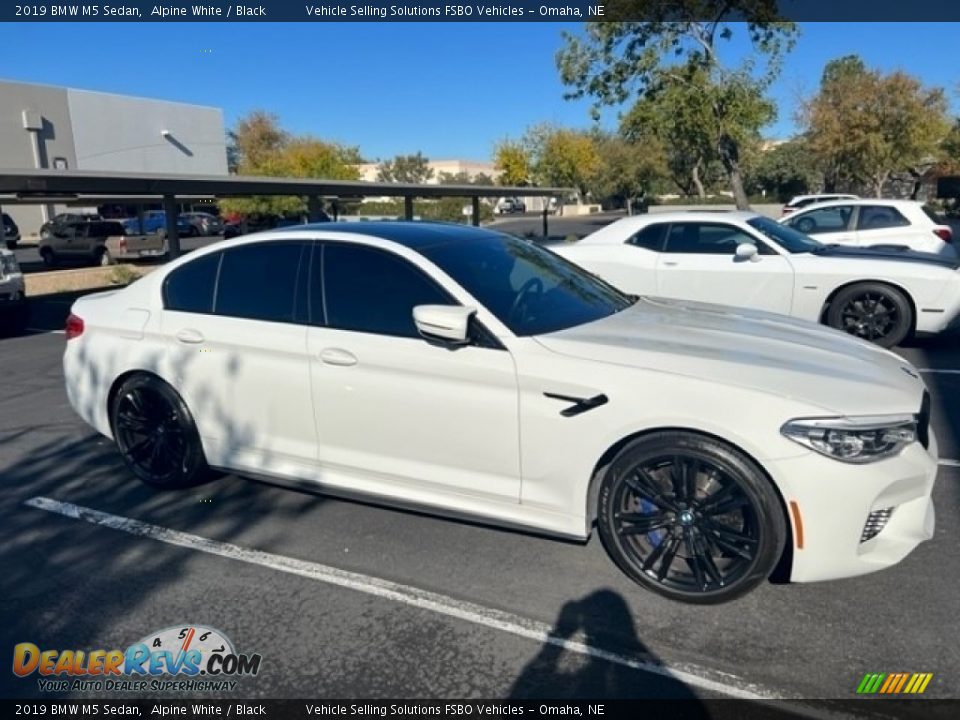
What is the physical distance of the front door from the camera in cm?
317

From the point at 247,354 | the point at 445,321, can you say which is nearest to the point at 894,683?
the point at 445,321

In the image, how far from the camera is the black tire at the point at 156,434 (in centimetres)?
411

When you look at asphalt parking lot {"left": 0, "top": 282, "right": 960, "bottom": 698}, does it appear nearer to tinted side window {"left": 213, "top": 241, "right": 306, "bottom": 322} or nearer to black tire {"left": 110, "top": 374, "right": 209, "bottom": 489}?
black tire {"left": 110, "top": 374, "right": 209, "bottom": 489}

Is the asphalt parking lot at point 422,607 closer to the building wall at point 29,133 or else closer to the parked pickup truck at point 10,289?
the parked pickup truck at point 10,289

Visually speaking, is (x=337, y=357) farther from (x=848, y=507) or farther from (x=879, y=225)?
(x=879, y=225)

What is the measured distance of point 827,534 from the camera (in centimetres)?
268

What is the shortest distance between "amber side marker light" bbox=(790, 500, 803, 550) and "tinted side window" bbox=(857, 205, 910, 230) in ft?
30.1

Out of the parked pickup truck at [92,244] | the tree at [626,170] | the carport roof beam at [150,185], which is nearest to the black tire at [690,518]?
the carport roof beam at [150,185]

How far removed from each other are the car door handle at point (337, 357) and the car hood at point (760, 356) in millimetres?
979

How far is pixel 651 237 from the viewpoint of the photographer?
8070 millimetres

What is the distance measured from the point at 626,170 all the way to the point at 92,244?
4262cm

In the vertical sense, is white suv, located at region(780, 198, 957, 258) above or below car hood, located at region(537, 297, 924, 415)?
above

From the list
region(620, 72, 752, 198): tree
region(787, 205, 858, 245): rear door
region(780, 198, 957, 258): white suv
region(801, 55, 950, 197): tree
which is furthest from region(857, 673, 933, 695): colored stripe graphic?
region(801, 55, 950, 197): tree

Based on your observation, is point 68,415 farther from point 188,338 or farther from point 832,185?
point 832,185
